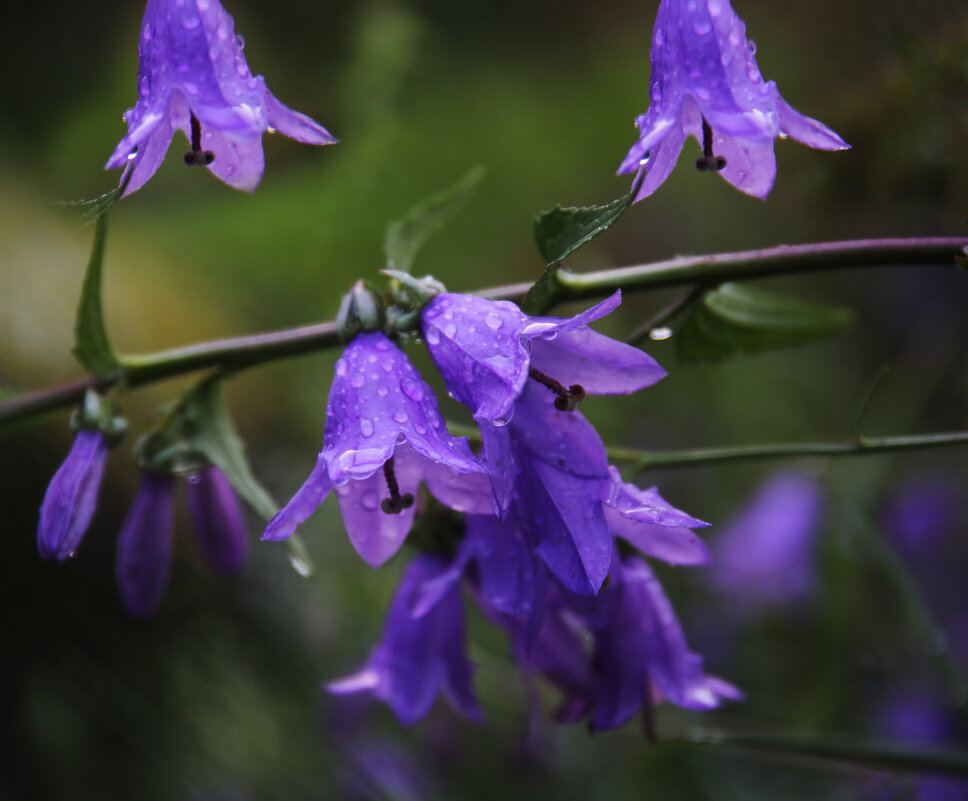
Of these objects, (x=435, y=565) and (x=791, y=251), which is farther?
(x=435, y=565)

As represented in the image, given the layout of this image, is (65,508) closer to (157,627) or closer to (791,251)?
(791,251)

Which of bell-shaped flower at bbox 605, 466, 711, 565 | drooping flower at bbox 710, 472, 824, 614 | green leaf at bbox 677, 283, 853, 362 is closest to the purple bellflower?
bell-shaped flower at bbox 605, 466, 711, 565

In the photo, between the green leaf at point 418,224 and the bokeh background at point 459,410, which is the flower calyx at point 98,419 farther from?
the bokeh background at point 459,410

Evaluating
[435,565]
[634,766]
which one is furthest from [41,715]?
[435,565]

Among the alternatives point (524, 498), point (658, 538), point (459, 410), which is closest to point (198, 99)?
point (524, 498)

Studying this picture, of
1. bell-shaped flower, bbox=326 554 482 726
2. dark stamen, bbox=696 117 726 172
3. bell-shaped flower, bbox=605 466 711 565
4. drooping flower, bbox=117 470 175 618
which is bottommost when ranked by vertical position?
bell-shaped flower, bbox=326 554 482 726

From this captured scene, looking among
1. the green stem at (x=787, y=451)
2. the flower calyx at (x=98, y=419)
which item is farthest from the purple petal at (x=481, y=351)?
the flower calyx at (x=98, y=419)

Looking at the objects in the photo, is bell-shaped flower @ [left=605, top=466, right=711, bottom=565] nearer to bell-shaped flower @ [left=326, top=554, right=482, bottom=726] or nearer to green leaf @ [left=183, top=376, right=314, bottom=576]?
bell-shaped flower @ [left=326, top=554, right=482, bottom=726]
